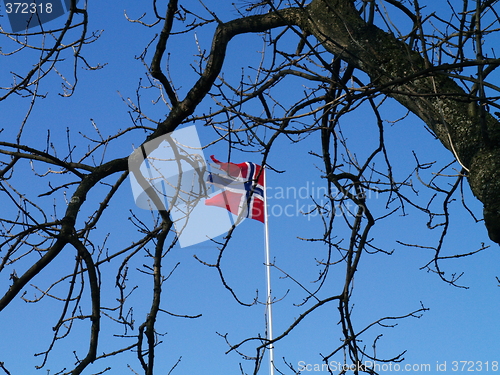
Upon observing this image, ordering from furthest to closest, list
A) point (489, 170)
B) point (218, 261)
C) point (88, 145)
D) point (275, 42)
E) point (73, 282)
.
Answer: point (88, 145), point (275, 42), point (218, 261), point (73, 282), point (489, 170)

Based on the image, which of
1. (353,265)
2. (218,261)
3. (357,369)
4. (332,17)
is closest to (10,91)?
(218,261)

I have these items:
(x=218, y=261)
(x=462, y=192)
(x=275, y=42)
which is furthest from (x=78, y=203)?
(x=462, y=192)

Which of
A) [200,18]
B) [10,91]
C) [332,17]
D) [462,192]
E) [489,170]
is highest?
[200,18]

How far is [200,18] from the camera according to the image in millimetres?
2930

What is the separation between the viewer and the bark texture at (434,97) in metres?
2.02

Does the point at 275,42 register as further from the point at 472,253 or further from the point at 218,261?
the point at 472,253

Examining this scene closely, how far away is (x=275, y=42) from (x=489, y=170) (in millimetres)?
1508

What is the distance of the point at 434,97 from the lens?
7.56 ft

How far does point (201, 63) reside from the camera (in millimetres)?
3023

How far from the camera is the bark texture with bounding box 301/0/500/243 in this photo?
2016mm

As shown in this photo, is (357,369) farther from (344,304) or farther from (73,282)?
(73,282)

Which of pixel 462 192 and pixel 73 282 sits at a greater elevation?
pixel 462 192

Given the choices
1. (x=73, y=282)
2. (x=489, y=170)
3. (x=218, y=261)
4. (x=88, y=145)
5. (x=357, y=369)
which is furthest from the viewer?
(x=88, y=145)

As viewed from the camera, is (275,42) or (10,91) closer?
(10,91)
